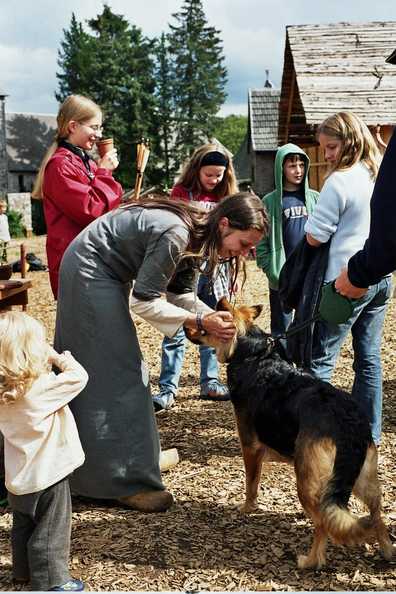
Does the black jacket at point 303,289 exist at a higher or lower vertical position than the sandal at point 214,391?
higher

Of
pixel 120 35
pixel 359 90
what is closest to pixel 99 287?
pixel 359 90

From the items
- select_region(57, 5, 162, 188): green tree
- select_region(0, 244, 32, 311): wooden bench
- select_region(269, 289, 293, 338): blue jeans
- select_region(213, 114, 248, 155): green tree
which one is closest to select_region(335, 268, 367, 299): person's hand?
select_region(269, 289, 293, 338): blue jeans

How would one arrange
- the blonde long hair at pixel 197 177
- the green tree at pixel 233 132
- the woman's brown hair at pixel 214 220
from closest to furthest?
the woman's brown hair at pixel 214 220
the blonde long hair at pixel 197 177
the green tree at pixel 233 132

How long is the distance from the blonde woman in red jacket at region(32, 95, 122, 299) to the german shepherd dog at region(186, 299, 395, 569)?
126 cm

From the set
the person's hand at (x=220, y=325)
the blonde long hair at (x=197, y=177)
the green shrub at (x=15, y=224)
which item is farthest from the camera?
the green shrub at (x=15, y=224)

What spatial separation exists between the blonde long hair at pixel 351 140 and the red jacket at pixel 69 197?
155cm

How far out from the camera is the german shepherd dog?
2.96 meters

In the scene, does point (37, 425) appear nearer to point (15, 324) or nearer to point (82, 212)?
point (15, 324)

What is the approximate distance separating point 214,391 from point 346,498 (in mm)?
2973

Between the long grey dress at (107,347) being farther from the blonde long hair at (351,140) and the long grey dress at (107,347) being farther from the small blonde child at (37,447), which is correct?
the blonde long hair at (351,140)

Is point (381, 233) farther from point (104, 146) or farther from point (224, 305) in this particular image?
point (104, 146)

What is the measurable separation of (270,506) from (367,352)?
1.29 metres

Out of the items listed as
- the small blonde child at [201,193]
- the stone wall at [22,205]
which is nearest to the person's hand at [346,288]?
the small blonde child at [201,193]

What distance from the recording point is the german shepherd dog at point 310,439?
2.96 meters
